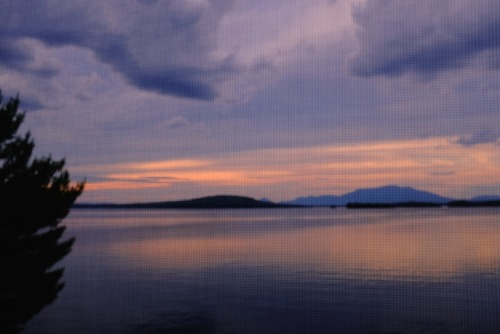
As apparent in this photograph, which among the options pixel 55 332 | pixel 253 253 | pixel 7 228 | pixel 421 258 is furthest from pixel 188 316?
pixel 421 258

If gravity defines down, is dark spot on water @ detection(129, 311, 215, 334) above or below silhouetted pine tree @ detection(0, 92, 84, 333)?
below

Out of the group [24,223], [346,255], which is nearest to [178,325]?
[24,223]

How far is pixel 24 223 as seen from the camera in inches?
470

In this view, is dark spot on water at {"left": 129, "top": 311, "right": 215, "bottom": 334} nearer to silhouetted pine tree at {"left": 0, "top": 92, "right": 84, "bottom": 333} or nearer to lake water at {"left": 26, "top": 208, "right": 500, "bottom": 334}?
lake water at {"left": 26, "top": 208, "right": 500, "bottom": 334}

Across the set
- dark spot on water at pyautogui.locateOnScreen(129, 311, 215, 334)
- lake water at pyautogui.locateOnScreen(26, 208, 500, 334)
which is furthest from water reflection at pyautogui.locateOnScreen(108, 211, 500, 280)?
dark spot on water at pyautogui.locateOnScreen(129, 311, 215, 334)

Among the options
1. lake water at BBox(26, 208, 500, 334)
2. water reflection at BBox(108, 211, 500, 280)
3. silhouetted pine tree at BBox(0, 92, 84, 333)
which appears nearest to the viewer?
silhouetted pine tree at BBox(0, 92, 84, 333)

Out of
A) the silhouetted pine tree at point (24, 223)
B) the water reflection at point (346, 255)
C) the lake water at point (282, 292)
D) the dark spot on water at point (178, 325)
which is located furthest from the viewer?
the water reflection at point (346, 255)

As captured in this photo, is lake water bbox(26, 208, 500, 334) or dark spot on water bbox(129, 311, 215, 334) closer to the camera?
dark spot on water bbox(129, 311, 215, 334)

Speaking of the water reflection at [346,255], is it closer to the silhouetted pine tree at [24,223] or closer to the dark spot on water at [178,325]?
the dark spot on water at [178,325]

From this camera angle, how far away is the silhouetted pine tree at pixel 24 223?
37.7 ft

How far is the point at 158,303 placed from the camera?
22266 millimetres

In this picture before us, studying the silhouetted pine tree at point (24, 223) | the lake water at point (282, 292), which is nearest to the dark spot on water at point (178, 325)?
the lake water at point (282, 292)

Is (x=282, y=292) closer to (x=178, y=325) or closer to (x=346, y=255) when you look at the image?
(x=178, y=325)

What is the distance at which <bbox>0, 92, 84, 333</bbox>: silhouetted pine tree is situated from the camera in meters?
11.5
